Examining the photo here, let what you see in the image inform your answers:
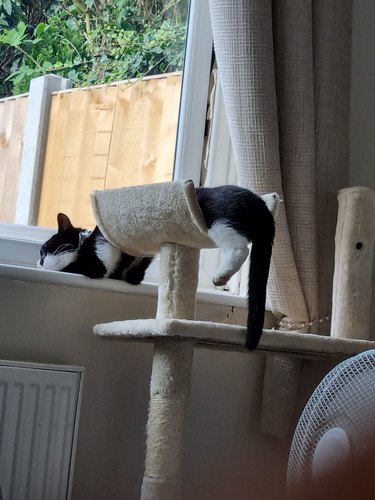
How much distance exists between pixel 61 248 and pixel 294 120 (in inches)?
23.7

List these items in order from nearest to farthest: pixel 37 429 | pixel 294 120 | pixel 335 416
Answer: pixel 335 416
pixel 37 429
pixel 294 120

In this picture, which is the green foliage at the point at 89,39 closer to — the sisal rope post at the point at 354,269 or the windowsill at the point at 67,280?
the windowsill at the point at 67,280

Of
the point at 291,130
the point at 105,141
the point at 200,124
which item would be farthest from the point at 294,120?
the point at 105,141

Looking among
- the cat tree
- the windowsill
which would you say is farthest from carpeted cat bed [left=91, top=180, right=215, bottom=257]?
the windowsill

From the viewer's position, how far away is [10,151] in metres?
1.80

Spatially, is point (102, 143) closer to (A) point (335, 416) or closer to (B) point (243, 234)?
(B) point (243, 234)

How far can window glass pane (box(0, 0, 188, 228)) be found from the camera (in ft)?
5.94

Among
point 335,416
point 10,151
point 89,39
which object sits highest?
point 89,39

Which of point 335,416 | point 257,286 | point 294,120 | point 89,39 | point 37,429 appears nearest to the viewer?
point 335,416

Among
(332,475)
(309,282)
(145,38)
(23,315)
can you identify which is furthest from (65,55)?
(332,475)

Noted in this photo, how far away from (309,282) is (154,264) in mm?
393

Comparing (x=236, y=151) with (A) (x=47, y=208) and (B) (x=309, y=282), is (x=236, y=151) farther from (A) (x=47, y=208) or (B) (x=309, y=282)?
(A) (x=47, y=208)

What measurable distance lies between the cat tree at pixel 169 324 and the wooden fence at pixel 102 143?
1.28ft

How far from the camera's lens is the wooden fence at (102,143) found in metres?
1.85
